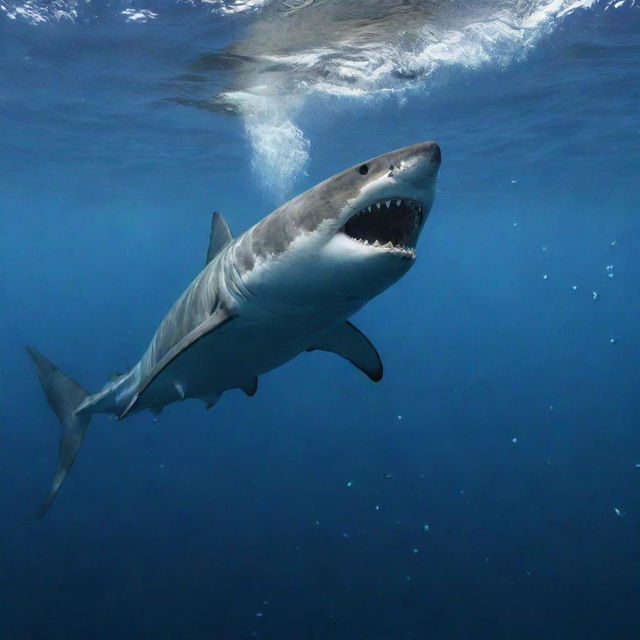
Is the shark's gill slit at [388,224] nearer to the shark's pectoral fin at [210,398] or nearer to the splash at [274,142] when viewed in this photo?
the shark's pectoral fin at [210,398]

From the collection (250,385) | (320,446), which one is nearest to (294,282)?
(250,385)

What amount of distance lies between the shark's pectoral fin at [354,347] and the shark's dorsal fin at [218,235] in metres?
1.40

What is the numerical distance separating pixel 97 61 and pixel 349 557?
41.4 feet

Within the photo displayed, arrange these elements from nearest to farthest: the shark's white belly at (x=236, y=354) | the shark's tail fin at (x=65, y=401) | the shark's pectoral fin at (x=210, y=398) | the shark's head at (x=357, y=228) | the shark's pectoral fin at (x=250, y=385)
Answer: the shark's head at (x=357, y=228) → the shark's white belly at (x=236, y=354) → the shark's pectoral fin at (x=250, y=385) → the shark's pectoral fin at (x=210, y=398) → the shark's tail fin at (x=65, y=401)

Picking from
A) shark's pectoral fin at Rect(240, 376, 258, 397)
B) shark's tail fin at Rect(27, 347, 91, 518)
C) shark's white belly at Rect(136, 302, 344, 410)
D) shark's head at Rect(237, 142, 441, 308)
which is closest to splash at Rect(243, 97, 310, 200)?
shark's tail fin at Rect(27, 347, 91, 518)

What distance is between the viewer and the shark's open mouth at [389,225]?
128 inches

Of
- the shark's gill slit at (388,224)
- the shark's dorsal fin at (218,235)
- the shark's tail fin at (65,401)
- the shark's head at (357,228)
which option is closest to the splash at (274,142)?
the shark's tail fin at (65,401)

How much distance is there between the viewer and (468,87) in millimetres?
15375

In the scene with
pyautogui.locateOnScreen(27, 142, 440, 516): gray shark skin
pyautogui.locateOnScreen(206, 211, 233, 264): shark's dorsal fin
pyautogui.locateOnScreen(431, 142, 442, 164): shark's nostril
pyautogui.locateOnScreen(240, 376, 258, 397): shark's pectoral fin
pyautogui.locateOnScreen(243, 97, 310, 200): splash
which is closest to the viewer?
pyautogui.locateOnScreen(431, 142, 442, 164): shark's nostril

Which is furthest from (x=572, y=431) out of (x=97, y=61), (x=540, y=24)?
(x=97, y=61)

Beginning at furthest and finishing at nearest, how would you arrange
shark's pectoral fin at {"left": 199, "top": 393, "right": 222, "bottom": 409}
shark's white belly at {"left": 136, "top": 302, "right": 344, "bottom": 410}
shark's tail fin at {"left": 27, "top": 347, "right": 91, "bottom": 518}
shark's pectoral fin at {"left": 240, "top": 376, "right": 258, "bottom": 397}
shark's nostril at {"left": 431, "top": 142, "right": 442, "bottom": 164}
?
1. shark's tail fin at {"left": 27, "top": 347, "right": 91, "bottom": 518}
2. shark's pectoral fin at {"left": 199, "top": 393, "right": 222, "bottom": 409}
3. shark's pectoral fin at {"left": 240, "top": 376, "right": 258, "bottom": 397}
4. shark's white belly at {"left": 136, "top": 302, "right": 344, "bottom": 410}
5. shark's nostril at {"left": 431, "top": 142, "right": 442, "bottom": 164}

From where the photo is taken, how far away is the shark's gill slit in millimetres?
3283

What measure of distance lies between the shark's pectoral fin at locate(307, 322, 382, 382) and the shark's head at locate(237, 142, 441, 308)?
1738mm

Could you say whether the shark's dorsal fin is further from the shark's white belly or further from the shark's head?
the shark's head
